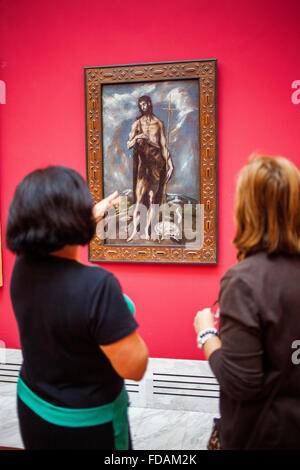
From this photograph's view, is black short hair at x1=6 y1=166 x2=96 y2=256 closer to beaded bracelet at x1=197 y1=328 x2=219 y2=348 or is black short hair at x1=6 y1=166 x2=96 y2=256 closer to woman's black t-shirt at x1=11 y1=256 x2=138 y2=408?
woman's black t-shirt at x1=11 y1=256 x2=138 y2=408

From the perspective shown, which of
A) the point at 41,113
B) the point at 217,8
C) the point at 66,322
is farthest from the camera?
the point at 41,113

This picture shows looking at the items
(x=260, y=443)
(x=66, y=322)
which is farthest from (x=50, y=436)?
(x=260, y=443)

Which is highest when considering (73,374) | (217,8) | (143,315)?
(217,8)

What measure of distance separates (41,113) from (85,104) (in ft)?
1.21

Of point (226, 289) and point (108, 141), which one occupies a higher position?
point (108, 141)

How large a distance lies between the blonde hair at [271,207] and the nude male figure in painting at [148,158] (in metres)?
1.50

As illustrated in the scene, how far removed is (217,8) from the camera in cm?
250

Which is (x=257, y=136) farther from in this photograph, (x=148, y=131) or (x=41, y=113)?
(x=41, y=113)

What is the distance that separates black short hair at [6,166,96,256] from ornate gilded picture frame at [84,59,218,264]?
5.17 ft

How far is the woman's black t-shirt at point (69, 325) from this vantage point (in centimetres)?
104
